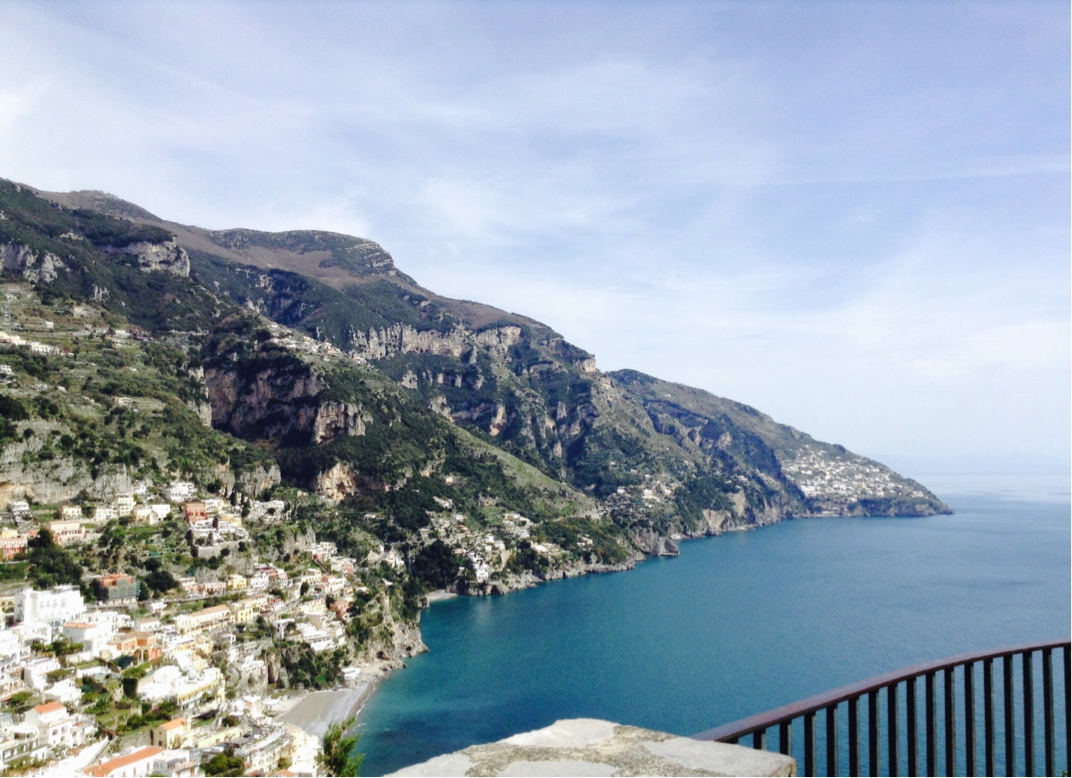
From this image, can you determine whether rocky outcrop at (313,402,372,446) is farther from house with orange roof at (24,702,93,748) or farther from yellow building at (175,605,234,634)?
house with orange roof at (24,702,93,748)

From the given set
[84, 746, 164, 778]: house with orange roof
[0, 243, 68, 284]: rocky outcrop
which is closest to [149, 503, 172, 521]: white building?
[84, 746, 164, 778]: house with orange roof

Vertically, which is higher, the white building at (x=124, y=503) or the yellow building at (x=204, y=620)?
the white building at (x=124, y=503)

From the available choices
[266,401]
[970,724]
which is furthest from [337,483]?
[970,724]

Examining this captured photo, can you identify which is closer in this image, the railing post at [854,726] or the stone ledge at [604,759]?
the stone ledge at [604,759]

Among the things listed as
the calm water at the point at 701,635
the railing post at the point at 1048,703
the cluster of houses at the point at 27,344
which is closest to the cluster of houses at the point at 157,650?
the calm water at the point at 701,635

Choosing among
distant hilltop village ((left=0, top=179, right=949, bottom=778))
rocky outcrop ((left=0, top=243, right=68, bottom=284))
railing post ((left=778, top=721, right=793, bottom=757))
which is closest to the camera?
railing post ((left=778, top=721, right=793, bottom=757))

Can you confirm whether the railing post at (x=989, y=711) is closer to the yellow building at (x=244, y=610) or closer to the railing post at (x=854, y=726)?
the railing post at (x=854, y=726)

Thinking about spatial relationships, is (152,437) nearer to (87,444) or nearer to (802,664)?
(87,444)
